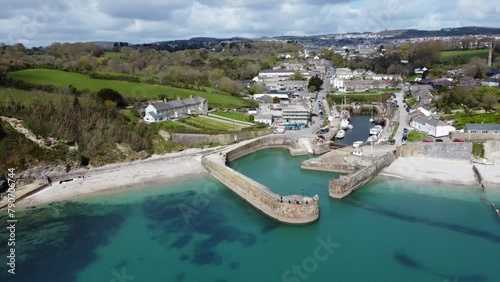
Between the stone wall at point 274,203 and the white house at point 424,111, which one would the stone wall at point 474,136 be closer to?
the white house at point 424,111

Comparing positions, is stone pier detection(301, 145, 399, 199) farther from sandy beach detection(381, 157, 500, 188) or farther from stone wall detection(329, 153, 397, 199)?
sandy beach detection(381, 157, 500, 188)

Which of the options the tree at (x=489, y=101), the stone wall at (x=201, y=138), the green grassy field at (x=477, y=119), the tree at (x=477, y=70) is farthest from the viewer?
the tree at (x=477, y=70)

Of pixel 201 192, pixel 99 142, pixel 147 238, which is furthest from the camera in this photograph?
pixel 99 142

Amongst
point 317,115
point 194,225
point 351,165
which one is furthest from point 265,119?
point 194,225

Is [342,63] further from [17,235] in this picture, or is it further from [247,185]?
[17,235]

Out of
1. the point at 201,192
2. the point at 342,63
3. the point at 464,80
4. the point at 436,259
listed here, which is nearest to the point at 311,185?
the point at 201,192

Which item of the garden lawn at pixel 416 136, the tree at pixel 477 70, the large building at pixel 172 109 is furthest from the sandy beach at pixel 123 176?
the tree at pixel 477 70

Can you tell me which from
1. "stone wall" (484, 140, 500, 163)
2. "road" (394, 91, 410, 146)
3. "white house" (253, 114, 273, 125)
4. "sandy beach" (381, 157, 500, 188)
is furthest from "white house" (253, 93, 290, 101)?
"stone wall" (484, 140, 500, 163)
